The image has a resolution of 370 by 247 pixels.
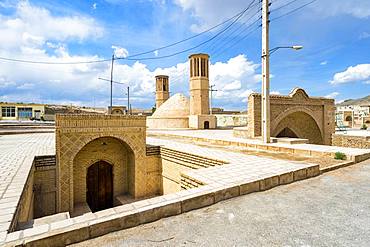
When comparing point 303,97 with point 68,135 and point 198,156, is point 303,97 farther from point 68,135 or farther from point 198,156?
point 68,135

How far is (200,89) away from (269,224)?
25664mm

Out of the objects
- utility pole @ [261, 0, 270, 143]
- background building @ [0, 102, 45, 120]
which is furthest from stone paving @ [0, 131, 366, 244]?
background building @ [0, 102, 45, 120]

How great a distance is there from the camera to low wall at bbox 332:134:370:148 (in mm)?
14005

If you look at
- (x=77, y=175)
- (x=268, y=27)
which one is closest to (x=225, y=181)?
(x=77, y=175)

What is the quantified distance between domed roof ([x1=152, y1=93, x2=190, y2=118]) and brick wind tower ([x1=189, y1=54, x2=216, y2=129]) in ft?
5.79

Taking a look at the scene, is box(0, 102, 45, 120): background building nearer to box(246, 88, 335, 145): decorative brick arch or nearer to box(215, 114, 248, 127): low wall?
box(215, 114, 248, 127): low wall

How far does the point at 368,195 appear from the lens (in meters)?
3.69

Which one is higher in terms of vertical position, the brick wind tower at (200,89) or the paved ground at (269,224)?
the brick wind tower at (200,89)

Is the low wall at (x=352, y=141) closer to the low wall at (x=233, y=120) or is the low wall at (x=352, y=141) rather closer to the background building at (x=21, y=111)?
the low wall at (x=233, y=120)

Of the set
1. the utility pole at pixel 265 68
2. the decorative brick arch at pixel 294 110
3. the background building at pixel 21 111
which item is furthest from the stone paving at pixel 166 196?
the background building at pixel 21 111

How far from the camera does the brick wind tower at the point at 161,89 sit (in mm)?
38247

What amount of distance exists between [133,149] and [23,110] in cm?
3948

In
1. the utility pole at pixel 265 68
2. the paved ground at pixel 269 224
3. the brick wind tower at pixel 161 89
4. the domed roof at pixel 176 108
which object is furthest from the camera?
the brick wind tower at pixel 161 89

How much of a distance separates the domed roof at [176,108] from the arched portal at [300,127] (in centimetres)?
1522
